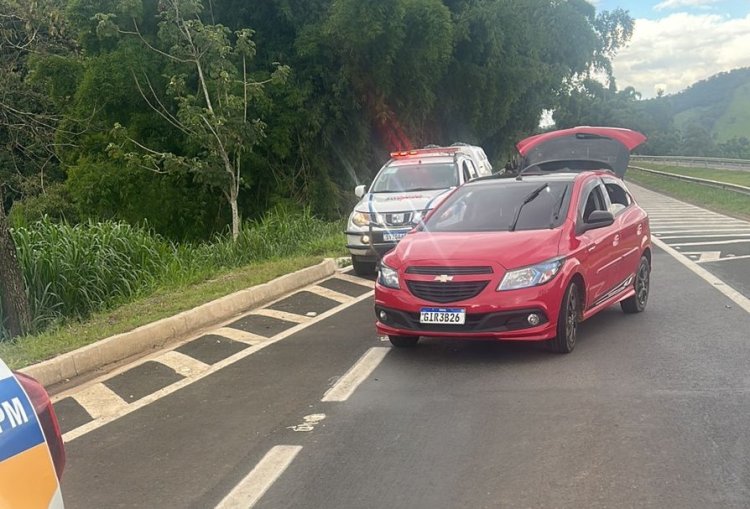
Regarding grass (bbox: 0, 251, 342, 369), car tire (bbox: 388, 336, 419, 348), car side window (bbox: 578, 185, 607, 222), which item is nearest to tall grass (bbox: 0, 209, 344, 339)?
grass (bbox: 0, 251, 342, 369)

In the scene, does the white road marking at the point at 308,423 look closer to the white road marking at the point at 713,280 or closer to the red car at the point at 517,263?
the red car at the point at 517,263

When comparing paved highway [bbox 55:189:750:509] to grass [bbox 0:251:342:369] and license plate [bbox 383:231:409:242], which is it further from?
license plate [bbox 383:231:409:242]

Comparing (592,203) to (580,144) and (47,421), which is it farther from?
(580,144)

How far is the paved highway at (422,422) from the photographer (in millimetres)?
4426

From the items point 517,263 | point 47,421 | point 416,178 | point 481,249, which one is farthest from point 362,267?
point 47,421

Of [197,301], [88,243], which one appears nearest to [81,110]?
[88,243]

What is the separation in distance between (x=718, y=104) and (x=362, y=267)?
13467cm

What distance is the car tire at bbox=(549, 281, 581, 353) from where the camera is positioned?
7.09m

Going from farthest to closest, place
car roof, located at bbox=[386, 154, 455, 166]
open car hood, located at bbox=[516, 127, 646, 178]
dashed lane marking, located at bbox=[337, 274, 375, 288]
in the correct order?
open car hood, located at bbox=[516, 127, 646, 178], car roof, located at bbox=[386, 154, 455, 166], dashed lane marking, located at bbox=[337, 274, 375, 288]

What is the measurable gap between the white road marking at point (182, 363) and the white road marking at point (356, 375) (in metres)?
1.42

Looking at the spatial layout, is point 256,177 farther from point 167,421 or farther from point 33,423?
point 33,423

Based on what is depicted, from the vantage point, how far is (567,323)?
7.20 meters

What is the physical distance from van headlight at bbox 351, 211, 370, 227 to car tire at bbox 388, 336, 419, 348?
5.49 m

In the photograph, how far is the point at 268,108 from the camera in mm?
20078
